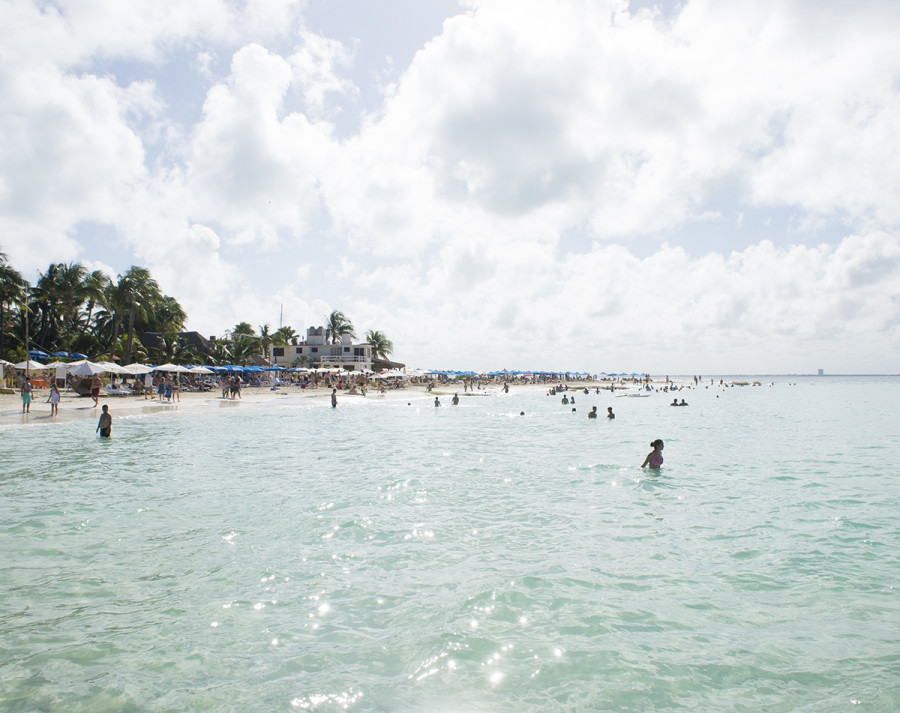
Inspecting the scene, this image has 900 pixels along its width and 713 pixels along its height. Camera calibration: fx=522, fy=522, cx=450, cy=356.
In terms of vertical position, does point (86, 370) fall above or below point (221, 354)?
below

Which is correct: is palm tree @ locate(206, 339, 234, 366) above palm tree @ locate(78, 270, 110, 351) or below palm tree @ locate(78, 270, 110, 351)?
below

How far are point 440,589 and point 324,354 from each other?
75899 millimetres

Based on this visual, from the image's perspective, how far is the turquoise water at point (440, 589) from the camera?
15.3ft

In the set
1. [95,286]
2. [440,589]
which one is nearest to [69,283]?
[95,286]

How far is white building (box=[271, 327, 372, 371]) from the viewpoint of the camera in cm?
7862

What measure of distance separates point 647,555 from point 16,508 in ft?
38.3

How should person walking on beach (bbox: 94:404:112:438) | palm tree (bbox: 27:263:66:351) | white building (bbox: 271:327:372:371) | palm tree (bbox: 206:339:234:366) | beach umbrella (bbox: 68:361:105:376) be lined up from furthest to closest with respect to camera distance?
1. white building (bbox: 271:327:372:371)
2. palm tree (bbox: 206:339:234:366)
3. palm tree (bbox: 27:263:66:351)
4. beach umbrella (bbox: 68:361:105:376)
5. person walking on beach (bbox: 94:404:112:438)

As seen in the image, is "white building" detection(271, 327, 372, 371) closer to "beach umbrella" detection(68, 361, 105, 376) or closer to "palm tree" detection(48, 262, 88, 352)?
"palm tree" detection(48, 262, 88, 352)

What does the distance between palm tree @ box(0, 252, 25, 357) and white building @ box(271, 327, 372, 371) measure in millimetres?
34111

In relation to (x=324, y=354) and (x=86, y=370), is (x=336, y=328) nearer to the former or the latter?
(x=324, y=354)

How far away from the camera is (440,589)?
6.75 m

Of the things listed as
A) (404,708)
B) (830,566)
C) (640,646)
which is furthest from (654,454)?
(404,708)

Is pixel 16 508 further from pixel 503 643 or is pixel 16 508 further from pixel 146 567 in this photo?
pixel 503 643

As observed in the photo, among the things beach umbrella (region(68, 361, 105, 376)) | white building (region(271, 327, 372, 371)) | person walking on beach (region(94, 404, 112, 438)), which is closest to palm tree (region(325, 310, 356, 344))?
white building (region(271, 327, 372, 371))
